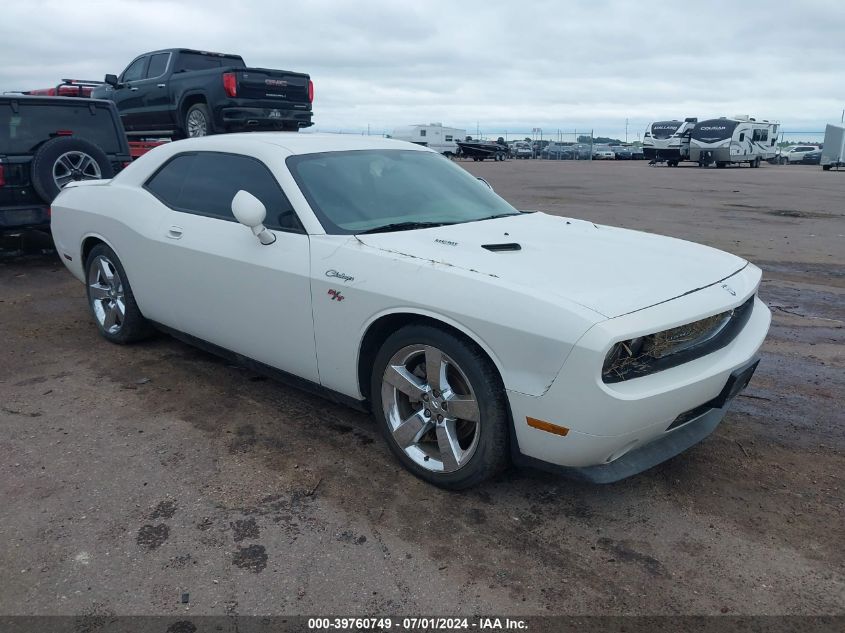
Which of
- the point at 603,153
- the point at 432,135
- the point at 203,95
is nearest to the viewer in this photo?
the point at 203,95

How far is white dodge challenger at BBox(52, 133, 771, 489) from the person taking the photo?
108 inches

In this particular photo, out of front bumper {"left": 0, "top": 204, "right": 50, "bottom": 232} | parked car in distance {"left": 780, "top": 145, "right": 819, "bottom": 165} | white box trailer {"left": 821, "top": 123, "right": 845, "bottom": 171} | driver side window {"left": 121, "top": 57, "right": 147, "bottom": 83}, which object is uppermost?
driver side window {"left": 121, "top": 57, "right": 147, "bottom": 83}

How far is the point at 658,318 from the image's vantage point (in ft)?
9.08

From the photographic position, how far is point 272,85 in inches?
463

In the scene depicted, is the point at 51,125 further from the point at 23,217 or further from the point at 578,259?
the point at 578,259

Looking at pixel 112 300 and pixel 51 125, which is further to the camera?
pixel 51 125

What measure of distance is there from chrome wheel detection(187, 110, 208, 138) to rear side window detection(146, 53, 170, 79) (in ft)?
4.14

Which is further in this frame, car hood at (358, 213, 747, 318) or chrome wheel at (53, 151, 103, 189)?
chrome wheel at (53, 151, 103, 189)

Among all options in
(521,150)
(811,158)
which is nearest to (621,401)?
(811,158)

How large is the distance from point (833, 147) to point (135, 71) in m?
40.0

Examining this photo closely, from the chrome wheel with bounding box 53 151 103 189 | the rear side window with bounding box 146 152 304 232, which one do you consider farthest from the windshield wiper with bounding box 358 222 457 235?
the chrome wheel with bounding box 53 151 103 189

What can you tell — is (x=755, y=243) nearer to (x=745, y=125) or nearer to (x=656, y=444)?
(x=656, y=444)

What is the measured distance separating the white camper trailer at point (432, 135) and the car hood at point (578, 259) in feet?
144

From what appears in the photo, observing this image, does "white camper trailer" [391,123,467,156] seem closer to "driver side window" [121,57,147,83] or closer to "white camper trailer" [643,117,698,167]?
"white camper trailer" [643,117,698,167]
